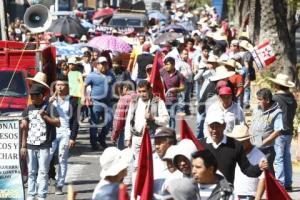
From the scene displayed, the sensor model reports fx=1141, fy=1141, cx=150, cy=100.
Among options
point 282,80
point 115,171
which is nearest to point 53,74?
point 282,80

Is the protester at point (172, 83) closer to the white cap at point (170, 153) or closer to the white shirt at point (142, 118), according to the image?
the white shirt at point (142, 118)

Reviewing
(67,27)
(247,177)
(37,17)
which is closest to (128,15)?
(67,27)

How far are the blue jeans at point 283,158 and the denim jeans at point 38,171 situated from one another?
3118 mm

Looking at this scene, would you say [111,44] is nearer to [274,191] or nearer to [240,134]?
[240,134]

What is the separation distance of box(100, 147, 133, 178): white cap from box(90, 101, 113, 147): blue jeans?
10.5 meters

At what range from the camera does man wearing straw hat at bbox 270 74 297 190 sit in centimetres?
1438

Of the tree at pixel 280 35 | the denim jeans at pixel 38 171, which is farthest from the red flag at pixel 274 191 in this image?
the tree at pixel 280 35

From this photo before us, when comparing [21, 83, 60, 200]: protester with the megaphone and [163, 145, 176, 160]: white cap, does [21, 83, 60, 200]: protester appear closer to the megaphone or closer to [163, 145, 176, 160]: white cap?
[163, 145, 176, 160]: white cap

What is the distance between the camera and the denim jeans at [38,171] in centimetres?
1352

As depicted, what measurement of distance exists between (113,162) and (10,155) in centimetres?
454

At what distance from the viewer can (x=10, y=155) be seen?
1335 cm

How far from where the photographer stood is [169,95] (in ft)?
64.0

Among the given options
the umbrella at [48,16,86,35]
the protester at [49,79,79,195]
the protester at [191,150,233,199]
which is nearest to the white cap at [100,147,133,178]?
A: the protester at [191,150,233,199]

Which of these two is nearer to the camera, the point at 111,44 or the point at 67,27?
the point at 111,44
